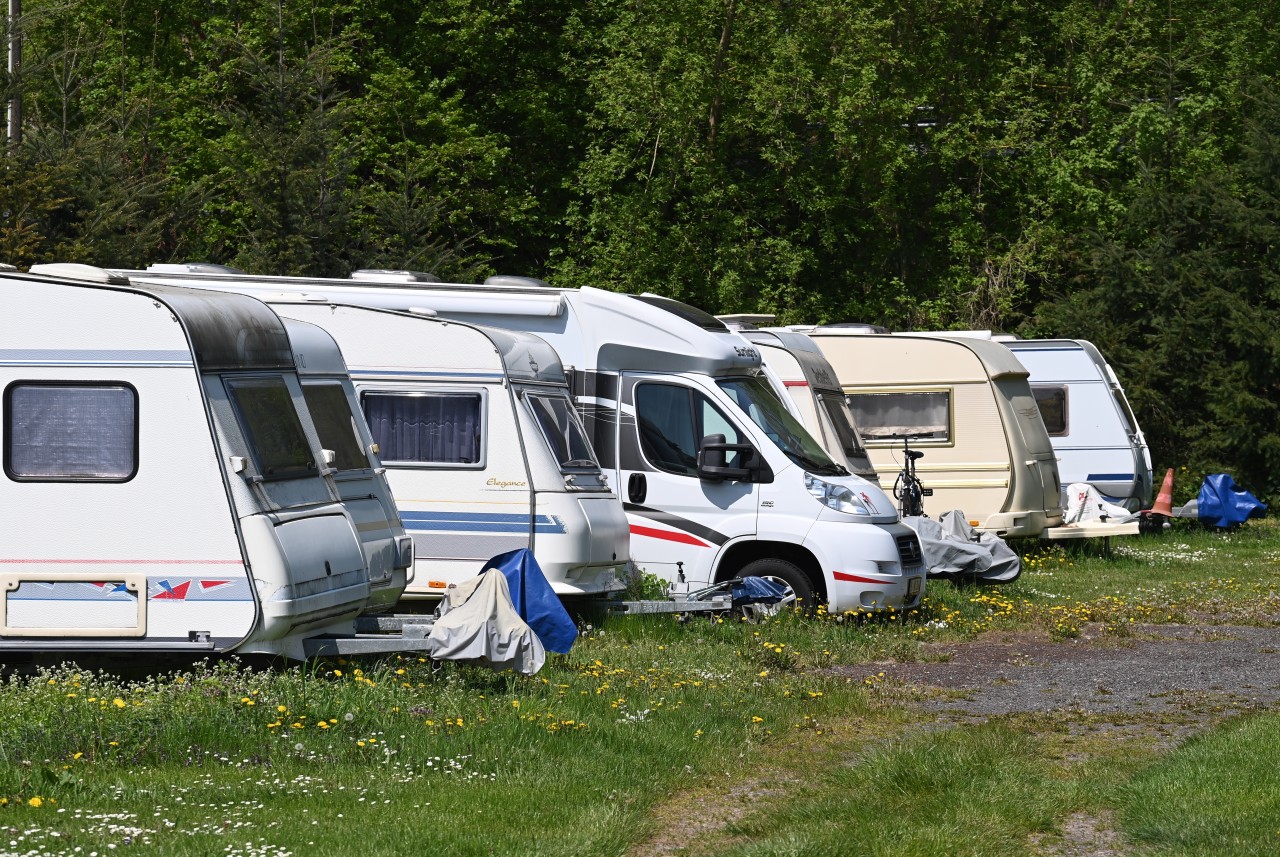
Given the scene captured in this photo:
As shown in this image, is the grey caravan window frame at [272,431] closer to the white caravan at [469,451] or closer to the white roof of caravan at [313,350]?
the white roof of caravan at [313,350]

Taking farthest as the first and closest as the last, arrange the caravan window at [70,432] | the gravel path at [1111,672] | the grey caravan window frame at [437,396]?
the grey caravan window frame at [437,396] → the gravel path at [1111,672] → the caravan window at [70,432]

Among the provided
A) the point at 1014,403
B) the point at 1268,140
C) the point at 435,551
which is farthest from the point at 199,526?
the point at 1268,140

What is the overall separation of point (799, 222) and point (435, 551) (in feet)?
75.9

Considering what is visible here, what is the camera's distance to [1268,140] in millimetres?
30516

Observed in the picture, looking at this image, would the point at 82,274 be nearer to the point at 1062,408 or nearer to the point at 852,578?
the point at 852,578

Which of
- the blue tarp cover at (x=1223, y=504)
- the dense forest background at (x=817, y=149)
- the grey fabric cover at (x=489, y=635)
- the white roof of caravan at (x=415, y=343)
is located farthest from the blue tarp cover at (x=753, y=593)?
the dense forest background at (x=817, y=149)

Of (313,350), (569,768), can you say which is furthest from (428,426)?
(569,768)

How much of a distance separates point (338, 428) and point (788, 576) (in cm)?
487

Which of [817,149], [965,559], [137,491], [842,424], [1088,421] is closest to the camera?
[137,491]

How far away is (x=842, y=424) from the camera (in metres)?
16.8

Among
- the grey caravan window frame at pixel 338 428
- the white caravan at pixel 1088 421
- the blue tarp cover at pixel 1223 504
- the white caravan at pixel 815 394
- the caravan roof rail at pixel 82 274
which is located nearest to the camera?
the caravan roof rail at pixel 82 274

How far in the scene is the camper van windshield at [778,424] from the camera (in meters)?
14.2

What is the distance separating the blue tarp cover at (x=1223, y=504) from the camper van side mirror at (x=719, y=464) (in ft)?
45.4

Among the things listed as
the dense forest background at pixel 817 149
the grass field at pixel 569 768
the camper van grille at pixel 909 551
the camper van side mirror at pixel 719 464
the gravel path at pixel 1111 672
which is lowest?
the gravel path at pixel 1111 672
